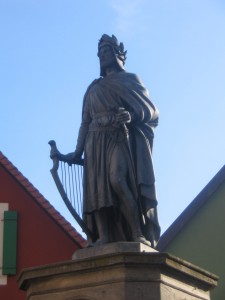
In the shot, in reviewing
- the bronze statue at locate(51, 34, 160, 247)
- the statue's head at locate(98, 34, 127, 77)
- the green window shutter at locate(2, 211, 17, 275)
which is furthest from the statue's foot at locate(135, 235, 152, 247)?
the green window shutter at locate(2, 211, 17, 275)

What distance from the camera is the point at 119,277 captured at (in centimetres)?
693

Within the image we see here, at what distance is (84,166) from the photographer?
8023mm

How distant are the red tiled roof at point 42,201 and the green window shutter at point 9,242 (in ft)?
1.60

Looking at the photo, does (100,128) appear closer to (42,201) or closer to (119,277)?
(119,277)

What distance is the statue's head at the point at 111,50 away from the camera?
8.44 m

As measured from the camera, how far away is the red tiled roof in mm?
14852

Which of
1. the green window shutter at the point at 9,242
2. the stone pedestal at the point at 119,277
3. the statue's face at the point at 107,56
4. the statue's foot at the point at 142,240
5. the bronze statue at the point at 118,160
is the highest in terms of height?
the green window shutter at the point at 9,242

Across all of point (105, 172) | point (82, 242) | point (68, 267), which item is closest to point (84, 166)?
point (105, 172)

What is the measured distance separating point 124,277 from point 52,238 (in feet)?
26.5

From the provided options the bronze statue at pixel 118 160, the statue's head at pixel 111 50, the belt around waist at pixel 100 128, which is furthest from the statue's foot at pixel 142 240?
the statue's head at pixel 111 50

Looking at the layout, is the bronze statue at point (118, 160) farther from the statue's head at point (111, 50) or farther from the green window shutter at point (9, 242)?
the green window shutter at point (9, 242)

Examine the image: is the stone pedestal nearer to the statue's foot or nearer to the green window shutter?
the statue's foot

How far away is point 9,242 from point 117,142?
7169mm

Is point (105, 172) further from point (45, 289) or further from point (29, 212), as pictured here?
point (29, 212)
